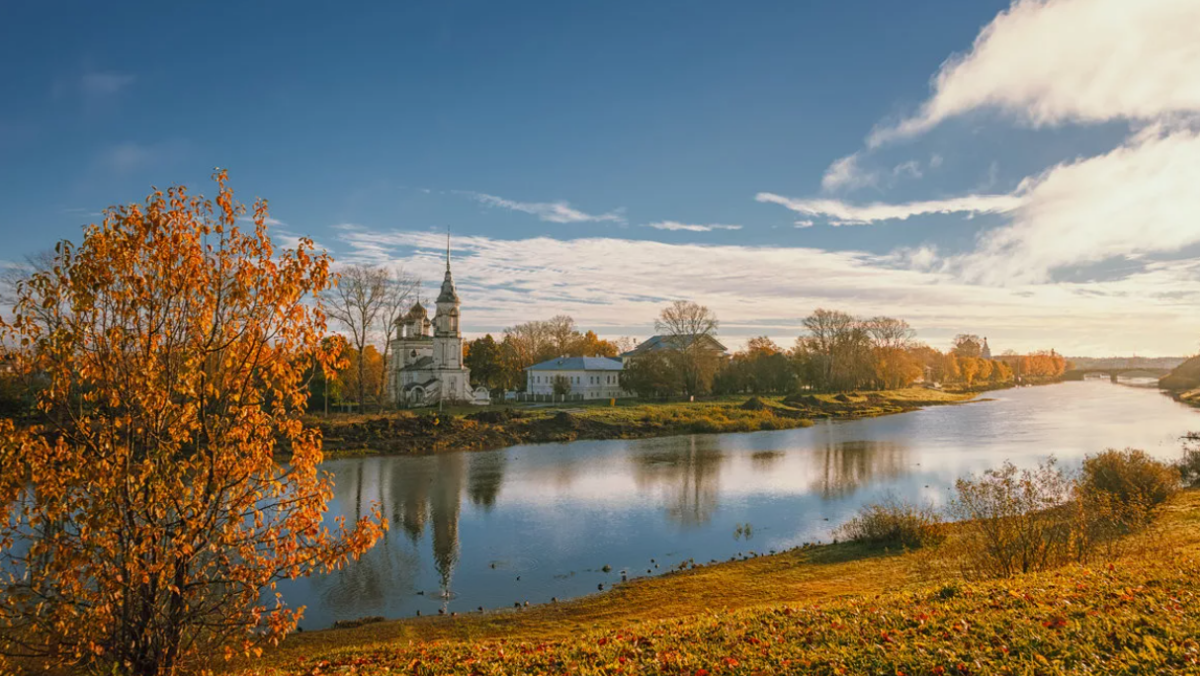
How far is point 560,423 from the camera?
48844 millimetres

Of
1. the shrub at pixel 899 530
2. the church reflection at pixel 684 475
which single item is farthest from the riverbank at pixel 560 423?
the shrub at pixel 899 530

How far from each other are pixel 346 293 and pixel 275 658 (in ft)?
124

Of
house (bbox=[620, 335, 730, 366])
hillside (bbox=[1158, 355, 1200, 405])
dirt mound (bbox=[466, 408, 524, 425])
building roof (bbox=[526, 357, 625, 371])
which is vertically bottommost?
dirt mound (bbox=[466, 408, 524, 425])

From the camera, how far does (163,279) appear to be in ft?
20.5

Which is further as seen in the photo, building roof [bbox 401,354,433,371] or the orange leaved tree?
building roof [bbox 401,354,433,371]

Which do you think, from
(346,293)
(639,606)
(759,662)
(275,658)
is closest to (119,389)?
(275,658)

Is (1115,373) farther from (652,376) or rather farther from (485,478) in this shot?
(485,478)

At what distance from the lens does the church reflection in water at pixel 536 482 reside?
1597 centimetres

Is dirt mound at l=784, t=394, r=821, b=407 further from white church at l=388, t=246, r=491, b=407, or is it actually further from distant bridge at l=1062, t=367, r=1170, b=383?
distant bridge at l=1062, t=367, r=1170, b=383

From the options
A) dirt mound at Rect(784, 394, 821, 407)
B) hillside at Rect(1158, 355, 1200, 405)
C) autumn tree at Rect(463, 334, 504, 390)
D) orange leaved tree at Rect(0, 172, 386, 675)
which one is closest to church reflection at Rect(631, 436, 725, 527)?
orange leaved tree at Rect(0, 172, 386, 675)

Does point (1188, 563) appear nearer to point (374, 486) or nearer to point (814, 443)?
point (374, 486)

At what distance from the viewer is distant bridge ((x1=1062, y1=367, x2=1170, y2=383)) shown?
129 metres

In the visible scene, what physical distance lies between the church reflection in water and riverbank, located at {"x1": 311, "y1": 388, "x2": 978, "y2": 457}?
11.5ft

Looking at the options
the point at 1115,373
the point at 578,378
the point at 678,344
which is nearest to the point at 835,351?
the point at 678,344
